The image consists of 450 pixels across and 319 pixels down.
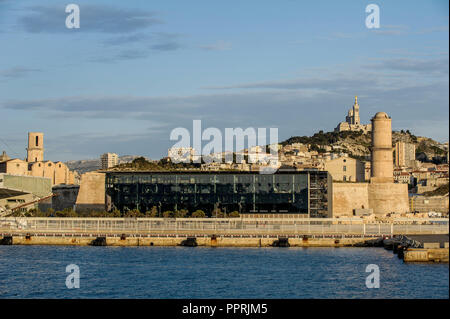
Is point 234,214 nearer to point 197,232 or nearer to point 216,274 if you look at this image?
point 197,232

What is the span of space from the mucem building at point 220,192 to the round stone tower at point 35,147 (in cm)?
7685

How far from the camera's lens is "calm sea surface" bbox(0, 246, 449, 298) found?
4550 centimetres

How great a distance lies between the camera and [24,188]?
10556 cm

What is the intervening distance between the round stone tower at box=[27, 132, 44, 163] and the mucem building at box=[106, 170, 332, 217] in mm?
76846

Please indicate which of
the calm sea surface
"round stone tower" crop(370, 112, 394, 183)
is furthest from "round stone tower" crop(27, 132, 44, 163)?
the calm sea surface

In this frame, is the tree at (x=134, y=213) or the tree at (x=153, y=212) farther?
the tree at (x=153, y=212)

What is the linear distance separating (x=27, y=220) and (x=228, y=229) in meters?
21.3

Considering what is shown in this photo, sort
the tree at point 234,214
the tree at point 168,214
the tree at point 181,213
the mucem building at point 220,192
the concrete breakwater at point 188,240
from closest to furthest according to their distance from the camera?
the concrete breakwater at point 188,240 → the tree at point 168,214 → the tree at point 181,213 → the tree at point 234,214 → the mucem building at point 220,192

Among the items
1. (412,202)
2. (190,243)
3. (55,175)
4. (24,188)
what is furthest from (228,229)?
(55,175)

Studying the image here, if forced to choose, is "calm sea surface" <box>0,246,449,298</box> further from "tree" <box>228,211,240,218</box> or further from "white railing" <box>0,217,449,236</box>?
"tree" <box>228,211,240,218</box>

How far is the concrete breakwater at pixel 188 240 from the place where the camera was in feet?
240

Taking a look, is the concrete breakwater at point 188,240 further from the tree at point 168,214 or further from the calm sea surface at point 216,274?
the tree at point 168,214

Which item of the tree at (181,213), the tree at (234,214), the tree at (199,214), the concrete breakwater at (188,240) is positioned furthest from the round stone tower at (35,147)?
the concrete breakwater at (188,240)

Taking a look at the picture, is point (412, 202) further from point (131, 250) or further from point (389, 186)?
point (131, 250)
